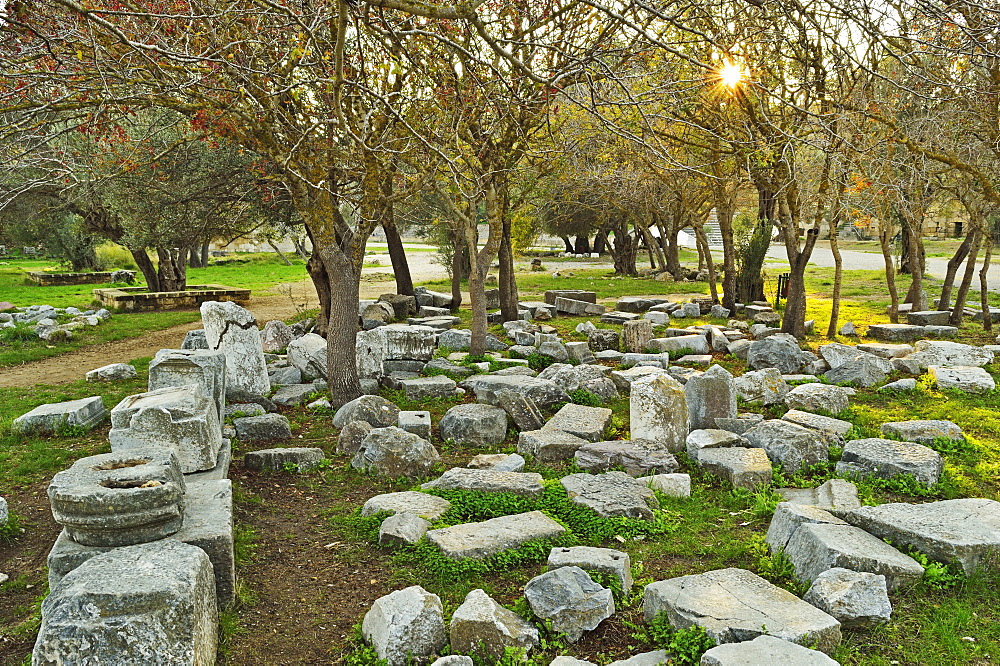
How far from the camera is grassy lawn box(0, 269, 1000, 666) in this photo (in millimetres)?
4312

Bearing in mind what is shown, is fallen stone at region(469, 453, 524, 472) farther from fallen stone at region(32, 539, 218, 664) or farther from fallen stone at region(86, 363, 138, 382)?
fallen stone at region(86, 363, 138, 382)

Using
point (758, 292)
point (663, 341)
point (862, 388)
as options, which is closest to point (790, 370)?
point (862, 388)

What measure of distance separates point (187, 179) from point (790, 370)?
12.9 m

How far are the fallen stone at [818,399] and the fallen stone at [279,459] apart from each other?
5.95m

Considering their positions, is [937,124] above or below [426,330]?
above

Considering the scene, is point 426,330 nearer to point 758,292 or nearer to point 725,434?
point 725,434

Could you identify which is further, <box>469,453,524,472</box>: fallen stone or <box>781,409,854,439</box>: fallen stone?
<box>781,409,854,439</box>: fallen stone

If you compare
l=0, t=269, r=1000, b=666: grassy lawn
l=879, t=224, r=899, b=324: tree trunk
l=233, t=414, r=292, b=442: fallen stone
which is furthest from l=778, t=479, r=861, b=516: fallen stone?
l=879, t=224, r=899, b=324: tree trunk

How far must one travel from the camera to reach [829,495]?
20.5ft

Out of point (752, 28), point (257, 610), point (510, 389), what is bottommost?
point (257, 610)

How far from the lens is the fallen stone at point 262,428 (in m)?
8.35

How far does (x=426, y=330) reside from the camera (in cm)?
1206

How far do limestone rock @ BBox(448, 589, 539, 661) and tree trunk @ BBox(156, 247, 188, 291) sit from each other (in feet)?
64.7

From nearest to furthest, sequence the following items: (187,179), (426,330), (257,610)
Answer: (257,610)
(426,330)
(187,179)
